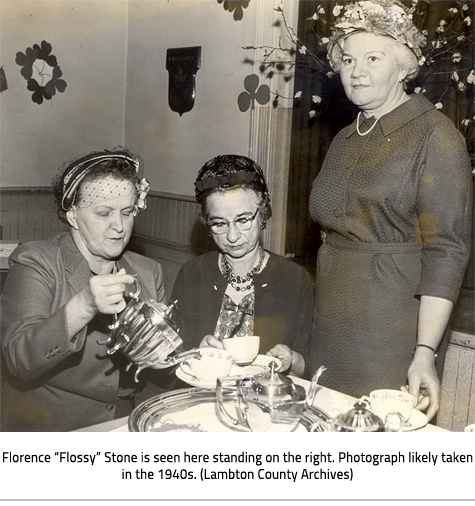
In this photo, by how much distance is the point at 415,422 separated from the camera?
1221mm

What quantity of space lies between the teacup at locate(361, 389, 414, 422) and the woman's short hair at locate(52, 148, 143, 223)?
99 centimetres

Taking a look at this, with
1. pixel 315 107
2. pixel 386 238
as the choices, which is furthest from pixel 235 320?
pixel 315 107

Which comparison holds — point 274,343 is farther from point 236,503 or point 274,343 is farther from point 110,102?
point 110,102

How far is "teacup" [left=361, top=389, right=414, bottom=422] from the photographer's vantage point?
3.98 feet

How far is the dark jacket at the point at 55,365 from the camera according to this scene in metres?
1.63

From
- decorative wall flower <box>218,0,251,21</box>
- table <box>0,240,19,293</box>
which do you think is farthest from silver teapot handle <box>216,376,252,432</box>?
decorative wall flower <box>218,0,251,21</box>

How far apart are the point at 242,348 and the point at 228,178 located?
0.64 m

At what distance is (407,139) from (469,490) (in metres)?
0.95

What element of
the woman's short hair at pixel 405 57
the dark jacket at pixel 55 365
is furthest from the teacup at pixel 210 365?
the woman's short hair at pixel 405 57

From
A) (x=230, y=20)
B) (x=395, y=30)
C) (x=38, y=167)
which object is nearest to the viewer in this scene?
(x=395, y=30)

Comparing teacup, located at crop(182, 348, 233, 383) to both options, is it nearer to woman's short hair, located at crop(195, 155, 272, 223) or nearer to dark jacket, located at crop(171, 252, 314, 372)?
dark jacket, located at crop(171, 252, 314, 372)

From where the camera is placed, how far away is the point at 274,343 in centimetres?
197

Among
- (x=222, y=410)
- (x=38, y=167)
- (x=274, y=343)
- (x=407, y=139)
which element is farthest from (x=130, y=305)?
(x=38, y=167)

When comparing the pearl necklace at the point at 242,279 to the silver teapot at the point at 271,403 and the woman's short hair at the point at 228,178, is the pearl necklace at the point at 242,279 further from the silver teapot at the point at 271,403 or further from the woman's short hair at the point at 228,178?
the silver teapot at the point at 271,403
